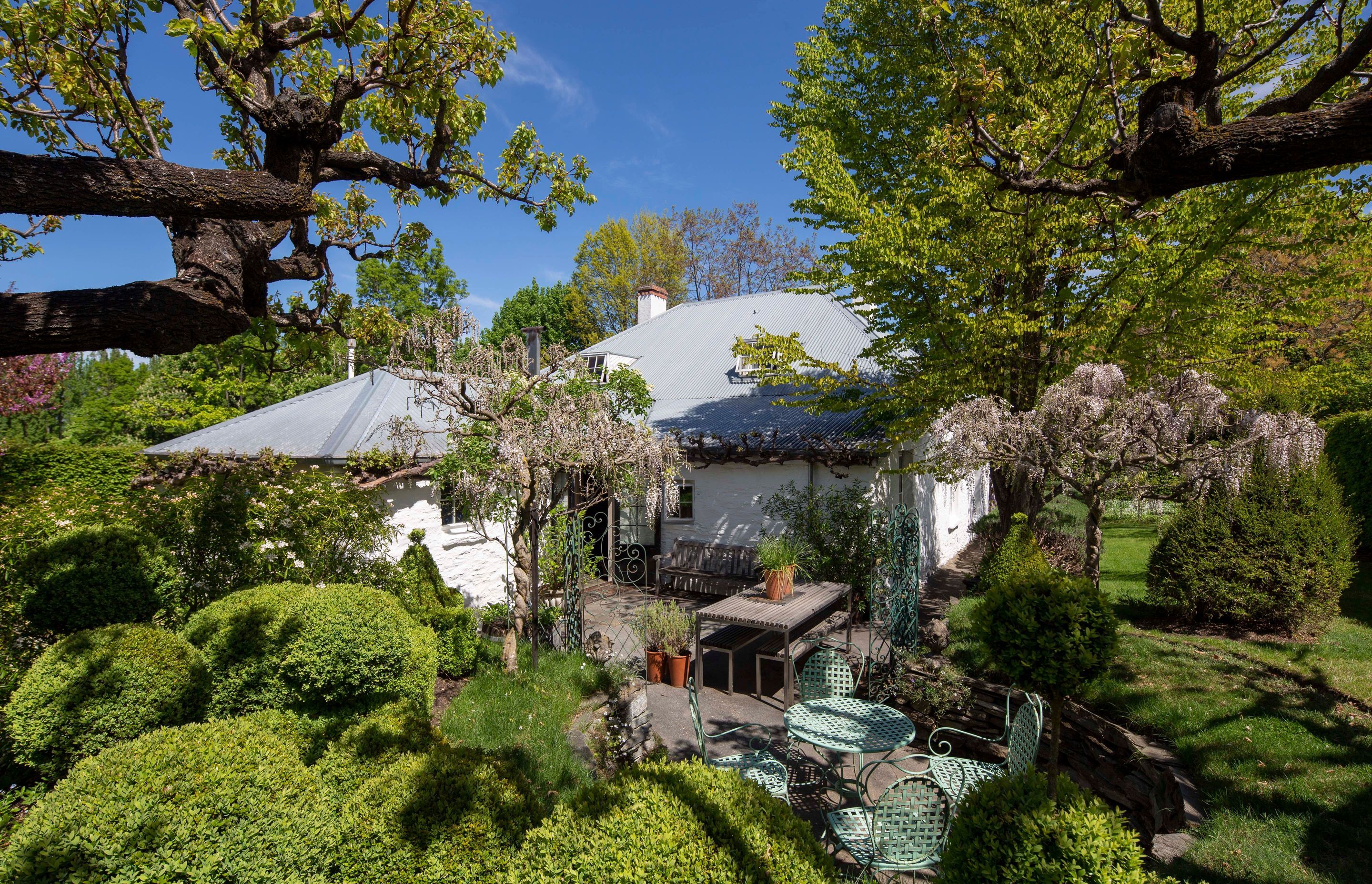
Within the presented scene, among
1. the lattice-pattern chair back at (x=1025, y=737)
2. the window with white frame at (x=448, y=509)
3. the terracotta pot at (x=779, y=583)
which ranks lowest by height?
the lattice-pattern chair back at (x=1025, y=737)

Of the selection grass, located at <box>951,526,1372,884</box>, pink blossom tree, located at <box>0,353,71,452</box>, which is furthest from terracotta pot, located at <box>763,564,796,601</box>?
pink blossom tree, located at <box>0,353,71,452</box>

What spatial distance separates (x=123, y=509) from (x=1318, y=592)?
1393 cm

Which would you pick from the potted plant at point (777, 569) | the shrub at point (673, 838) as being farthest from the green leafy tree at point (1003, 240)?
the shrub at point (673, 838)

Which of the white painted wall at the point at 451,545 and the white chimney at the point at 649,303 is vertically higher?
the white chimney at the point at 649,303

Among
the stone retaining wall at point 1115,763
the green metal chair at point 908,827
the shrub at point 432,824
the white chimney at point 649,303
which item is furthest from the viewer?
the white chimney at point 649,303

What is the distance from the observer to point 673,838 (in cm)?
232

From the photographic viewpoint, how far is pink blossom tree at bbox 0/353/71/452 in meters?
17.7

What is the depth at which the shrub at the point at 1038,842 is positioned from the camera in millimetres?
2242

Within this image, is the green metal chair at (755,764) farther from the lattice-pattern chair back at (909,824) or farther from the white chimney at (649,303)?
the white chimney at (649,303)

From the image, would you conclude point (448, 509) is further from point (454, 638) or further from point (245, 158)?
point (245, 158)

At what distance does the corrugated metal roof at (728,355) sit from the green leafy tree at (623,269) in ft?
35.6

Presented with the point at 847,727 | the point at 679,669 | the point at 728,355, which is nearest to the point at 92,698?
the point at 847,727

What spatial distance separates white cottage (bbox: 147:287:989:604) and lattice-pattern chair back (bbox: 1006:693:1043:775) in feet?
17.9

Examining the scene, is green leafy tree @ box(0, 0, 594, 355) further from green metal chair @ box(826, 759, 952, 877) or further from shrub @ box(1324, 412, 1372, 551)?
shrub @ box(1324, 412, 1372, 551)
